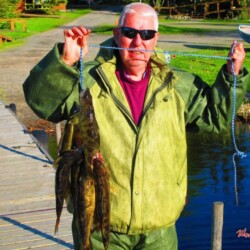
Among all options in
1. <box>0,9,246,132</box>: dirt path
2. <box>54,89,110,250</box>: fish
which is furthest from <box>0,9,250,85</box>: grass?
<box>54,89,110,250</box>: fish

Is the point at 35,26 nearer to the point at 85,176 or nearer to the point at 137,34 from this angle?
the point at 137,34

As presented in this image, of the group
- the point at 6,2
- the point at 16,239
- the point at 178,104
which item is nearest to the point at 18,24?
the point at 6,2

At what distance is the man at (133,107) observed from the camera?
3.25 metres

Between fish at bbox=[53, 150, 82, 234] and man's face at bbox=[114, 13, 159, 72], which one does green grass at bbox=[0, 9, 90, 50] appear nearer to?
man's face at bbox=[114, 13, 159, 72]

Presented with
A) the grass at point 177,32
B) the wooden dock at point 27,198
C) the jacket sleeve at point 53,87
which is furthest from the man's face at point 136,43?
the grass at point 177,32

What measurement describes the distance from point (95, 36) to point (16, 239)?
2954 cm

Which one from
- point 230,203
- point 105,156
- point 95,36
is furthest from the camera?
point 95,36

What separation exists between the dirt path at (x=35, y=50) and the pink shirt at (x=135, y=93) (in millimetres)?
11452

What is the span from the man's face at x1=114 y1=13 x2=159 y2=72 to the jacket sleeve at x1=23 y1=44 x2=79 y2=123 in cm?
29

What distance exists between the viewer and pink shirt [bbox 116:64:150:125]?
3.34m

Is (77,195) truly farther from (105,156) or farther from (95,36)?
(95,36)

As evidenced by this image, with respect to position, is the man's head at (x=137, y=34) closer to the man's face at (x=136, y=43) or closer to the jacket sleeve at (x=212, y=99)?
the man's face at (x=136, y=43)

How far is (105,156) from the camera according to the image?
3.29 m

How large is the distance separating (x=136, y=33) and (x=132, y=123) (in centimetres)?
50
